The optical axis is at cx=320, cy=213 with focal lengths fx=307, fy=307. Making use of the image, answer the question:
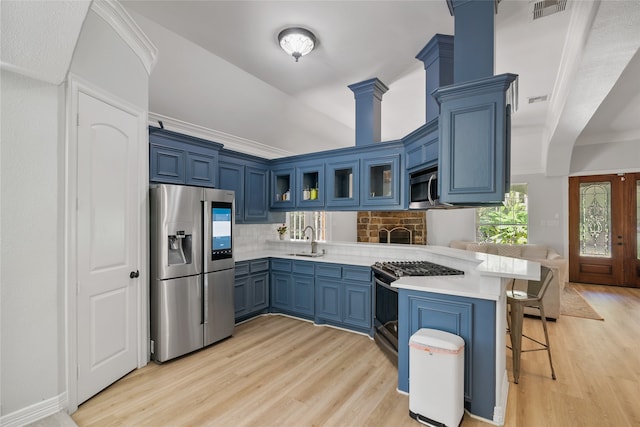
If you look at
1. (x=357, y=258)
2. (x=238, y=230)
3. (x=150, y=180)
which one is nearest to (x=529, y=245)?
(x=357, y=258)

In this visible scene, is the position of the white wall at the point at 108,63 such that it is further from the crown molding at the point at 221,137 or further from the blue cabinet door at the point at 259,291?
the blue cabinet door at the point at 259,291

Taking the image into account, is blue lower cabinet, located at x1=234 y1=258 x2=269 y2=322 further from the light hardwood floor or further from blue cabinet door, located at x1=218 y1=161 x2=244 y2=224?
blue cabinet door, located at x1=218 y1=161 x2=244 y2=224

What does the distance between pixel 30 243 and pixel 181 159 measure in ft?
5.82

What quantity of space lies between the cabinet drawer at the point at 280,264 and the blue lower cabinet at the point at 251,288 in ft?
0.33

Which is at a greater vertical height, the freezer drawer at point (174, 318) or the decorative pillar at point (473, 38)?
the decorative pillar at point (473, 38)

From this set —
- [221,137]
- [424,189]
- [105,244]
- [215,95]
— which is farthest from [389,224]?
[105,244]

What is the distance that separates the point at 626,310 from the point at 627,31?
4.44 meters

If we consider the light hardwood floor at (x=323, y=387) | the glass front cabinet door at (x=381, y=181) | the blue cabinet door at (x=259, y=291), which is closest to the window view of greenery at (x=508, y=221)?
the light hardwood floor at (x=323, y=387)

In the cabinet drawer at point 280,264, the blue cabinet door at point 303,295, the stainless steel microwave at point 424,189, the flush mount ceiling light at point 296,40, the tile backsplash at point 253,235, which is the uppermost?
the flush mount ceiling light at point 296,40

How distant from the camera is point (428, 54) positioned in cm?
315

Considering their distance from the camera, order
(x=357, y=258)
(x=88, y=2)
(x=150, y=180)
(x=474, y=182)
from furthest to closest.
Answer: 1. (x=357, y=258)
2. (x=150, y=180)
3. (x=474, y=182)
4. (x=88, y=2)

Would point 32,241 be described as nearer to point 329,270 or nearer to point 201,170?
point 201,170

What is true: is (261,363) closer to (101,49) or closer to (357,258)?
(357,258)

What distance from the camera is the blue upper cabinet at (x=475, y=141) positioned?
235 cm
